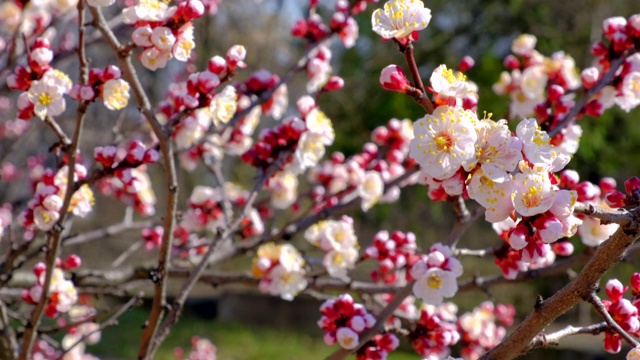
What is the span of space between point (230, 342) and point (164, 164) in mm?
6388

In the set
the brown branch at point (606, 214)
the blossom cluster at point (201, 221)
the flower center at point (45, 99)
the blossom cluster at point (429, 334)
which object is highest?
the flower center at point (45, 99)

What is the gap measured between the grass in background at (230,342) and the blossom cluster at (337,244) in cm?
458

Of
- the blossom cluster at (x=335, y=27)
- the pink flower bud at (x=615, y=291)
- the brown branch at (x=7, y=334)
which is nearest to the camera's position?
the pink flower bud at (x=615, y=291)

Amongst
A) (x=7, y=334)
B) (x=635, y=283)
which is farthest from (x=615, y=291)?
(x=7, y=334)

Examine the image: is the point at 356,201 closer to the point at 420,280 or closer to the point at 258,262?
the point at 258,262

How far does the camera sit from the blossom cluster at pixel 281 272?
2.35 meters

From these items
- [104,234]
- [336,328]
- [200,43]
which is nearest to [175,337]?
[200,43]

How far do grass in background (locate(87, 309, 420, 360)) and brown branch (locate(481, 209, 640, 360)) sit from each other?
582 cm

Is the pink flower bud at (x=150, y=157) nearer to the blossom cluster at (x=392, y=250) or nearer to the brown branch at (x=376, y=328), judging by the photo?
the brown branch at (x=376, y=328)

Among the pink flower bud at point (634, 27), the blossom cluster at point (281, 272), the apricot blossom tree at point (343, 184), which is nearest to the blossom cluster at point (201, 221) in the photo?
the apricot blossom tree at point (343, 184)

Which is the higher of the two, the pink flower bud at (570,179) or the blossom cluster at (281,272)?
the pink flower bud at (570,179)

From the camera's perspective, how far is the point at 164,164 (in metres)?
1.80

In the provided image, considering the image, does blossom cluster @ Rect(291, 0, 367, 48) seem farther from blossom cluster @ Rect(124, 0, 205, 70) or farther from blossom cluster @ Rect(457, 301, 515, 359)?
blossom cluster @ Rect(457, 301, 515, 359)

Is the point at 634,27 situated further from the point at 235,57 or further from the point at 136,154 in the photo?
the point at 136,154
